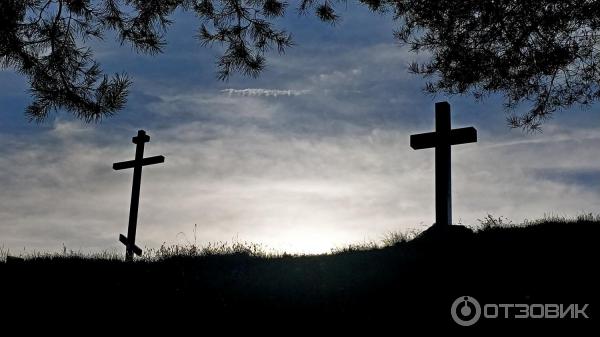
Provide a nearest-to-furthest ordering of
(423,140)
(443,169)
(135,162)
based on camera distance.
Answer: (443,169)
(423,140)
(135,162)

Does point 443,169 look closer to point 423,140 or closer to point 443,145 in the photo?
point 443,145

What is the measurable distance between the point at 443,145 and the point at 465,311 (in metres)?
4.62

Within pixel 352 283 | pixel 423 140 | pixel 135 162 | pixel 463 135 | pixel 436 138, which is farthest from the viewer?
pixel 135 162

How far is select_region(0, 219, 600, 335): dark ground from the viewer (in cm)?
694

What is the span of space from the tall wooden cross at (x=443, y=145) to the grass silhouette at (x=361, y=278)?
51 centimetres

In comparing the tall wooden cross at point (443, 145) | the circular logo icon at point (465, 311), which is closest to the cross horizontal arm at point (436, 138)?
the tall wooden cross at point (443, 145)

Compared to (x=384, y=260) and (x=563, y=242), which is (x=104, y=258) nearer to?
(x=384, y=260)

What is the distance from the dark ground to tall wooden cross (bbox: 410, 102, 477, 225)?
53 centimetres

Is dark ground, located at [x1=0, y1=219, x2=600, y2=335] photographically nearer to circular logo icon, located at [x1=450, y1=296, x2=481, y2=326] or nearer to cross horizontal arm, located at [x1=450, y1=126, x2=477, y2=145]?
circular logo icon, located at [x1=450, y1=296, x2=481, y2=326]

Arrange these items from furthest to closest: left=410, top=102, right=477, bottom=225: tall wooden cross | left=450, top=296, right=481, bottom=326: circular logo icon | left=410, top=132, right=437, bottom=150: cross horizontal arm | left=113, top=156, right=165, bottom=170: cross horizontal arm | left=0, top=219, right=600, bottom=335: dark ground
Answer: left=113, top=156, right=165, bottom=170: cross horizontal arm
left=410, top=132, right=437, bottom=150: cross horizontal arm
left=410, top=102, right=477, bottom=225: tall wooden cross
left=0, top=219, right=600, bottom=335: dark ground
left=450, top=296, right=481, bottom=326: circular logo icon

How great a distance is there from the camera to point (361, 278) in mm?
8297

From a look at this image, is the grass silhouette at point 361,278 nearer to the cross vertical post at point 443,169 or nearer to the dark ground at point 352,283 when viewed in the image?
the dark ground at point 352,283

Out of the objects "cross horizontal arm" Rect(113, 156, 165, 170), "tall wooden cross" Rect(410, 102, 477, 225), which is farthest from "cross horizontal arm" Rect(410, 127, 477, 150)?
"cross horizontal arm" Rect(113, 156, 165, 170)

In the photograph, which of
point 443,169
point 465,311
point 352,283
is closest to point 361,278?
point 352,283
